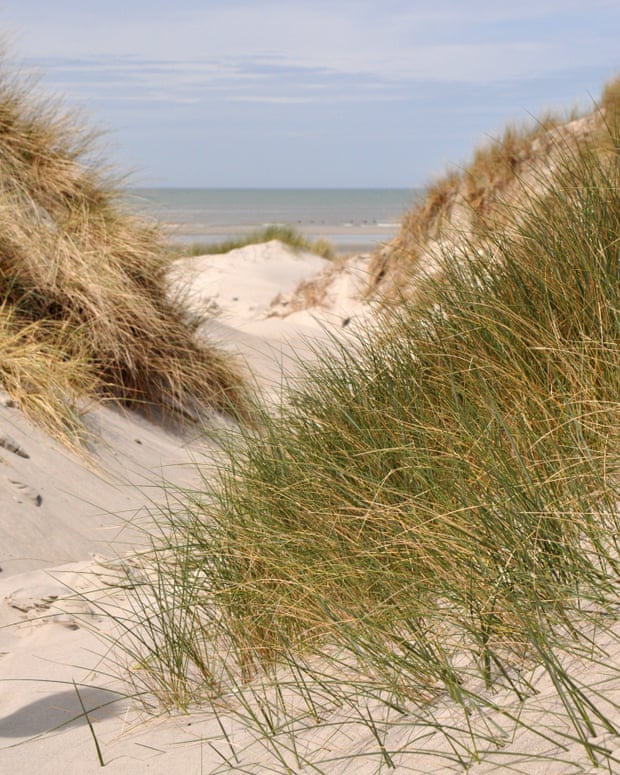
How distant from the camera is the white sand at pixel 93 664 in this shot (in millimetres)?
1558

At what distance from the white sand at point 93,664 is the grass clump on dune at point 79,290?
0.90ft

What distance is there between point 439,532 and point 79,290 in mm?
3779

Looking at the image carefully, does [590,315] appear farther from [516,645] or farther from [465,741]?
[465,741]

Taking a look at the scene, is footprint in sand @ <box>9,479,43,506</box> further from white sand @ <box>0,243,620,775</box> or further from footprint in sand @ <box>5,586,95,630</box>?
footprint in sand @ <box>5,586,95,630</box>

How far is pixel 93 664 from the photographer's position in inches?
97.9

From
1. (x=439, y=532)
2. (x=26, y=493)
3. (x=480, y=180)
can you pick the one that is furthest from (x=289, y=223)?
(x=439, y=532)

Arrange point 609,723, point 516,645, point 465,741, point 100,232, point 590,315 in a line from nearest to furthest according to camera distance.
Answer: point 609,723 < point 465,741 < point 516,645 < point 590,315 < point 100,232

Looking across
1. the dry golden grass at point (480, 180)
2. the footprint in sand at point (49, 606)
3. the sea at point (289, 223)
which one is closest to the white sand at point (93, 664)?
the footprint in sand at point (49, 606)

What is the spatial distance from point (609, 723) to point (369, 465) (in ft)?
3.72

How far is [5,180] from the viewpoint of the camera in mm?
5832

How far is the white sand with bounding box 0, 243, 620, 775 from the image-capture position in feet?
5.11

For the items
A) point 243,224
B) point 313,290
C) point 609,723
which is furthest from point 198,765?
point 243,224

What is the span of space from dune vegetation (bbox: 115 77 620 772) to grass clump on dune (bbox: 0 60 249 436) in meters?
2.14

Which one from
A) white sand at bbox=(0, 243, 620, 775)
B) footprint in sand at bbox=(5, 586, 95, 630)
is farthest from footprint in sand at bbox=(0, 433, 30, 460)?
footprint in sand at bbox=(5, 586, 95, 630)
